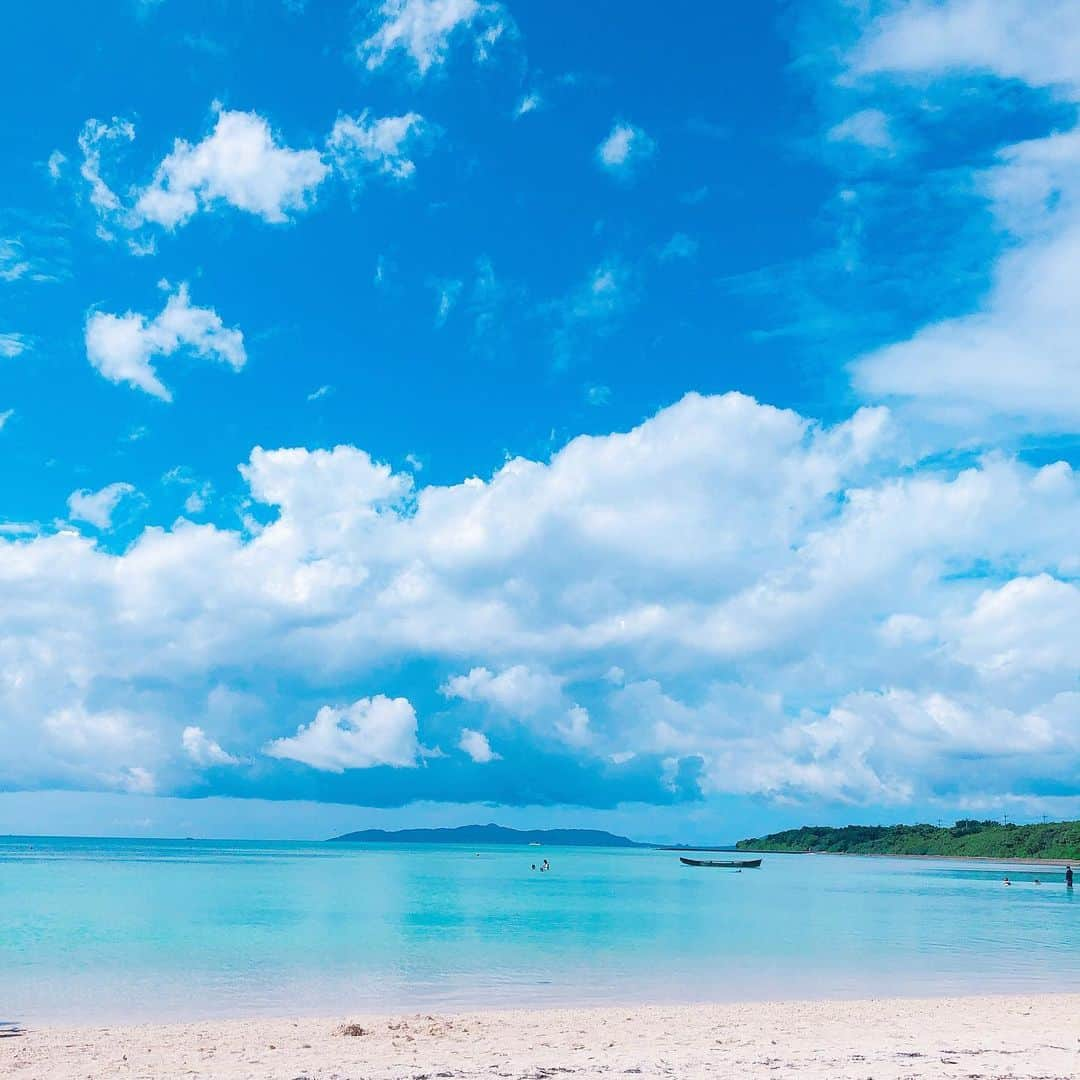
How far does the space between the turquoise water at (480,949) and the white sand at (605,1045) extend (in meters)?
3.76

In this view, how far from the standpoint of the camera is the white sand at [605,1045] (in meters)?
16.4

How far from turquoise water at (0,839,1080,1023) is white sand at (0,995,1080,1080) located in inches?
148

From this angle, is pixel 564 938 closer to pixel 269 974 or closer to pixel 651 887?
pixel 269 974

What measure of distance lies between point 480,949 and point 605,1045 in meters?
19.6

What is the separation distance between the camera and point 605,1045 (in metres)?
19.2

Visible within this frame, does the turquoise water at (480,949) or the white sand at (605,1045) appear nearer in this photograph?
the white sand at (605,1045)

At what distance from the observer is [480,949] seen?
124 ft

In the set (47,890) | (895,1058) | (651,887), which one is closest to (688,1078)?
(895,1058)

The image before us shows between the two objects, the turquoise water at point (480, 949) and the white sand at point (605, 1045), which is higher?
the white sand at point (605, 1045)

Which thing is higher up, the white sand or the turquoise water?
the white sand

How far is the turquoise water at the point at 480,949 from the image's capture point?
1081 inches

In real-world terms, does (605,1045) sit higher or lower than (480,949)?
higher

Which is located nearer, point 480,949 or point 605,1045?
point 605,1045

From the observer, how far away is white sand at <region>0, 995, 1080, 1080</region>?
16.4 meters
